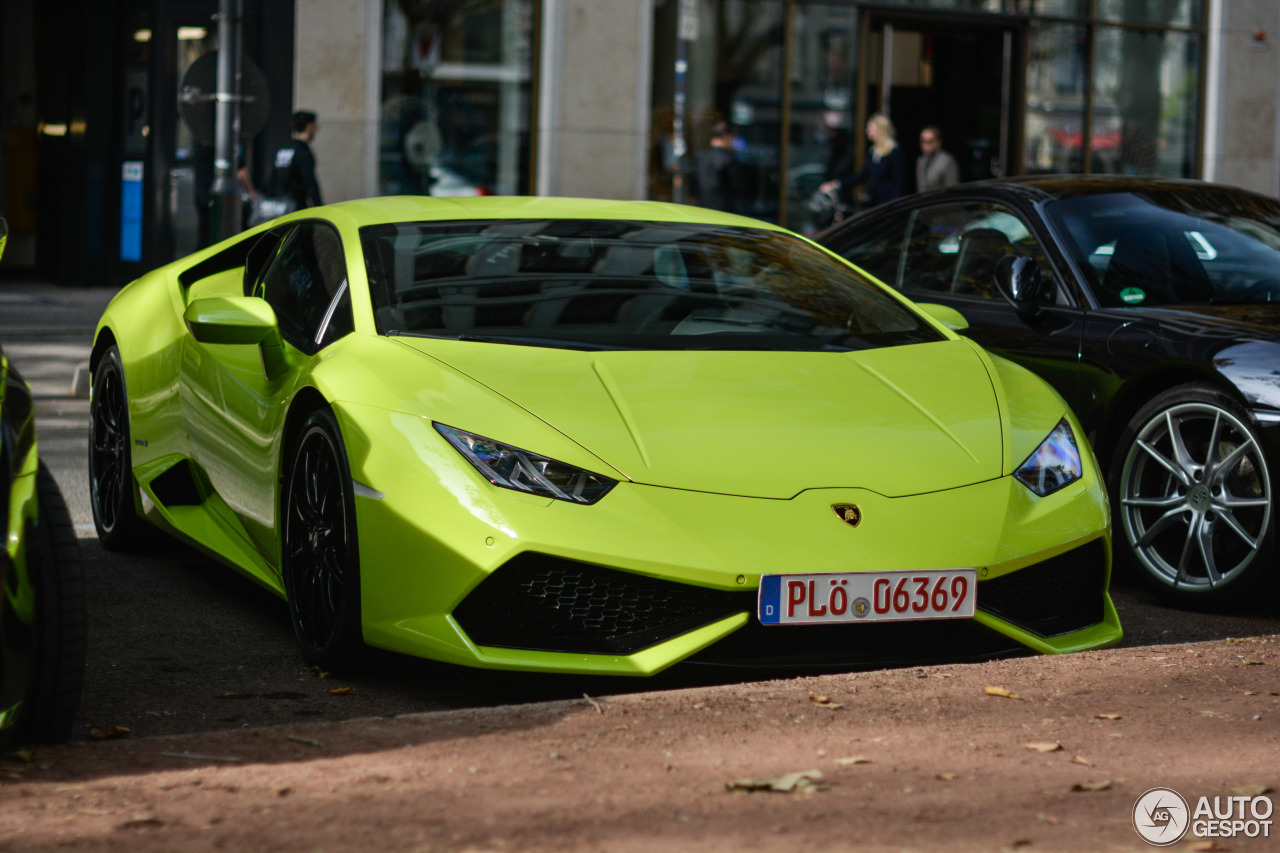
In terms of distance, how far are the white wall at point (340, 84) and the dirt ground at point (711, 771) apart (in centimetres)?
1358

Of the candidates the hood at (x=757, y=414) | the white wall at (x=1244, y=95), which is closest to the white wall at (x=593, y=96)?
the white wall at (x=1244, y=95)

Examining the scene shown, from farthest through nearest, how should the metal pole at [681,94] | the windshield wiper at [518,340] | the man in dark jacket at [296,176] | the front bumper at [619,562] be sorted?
the metal pole at [681,94] → the man in dark jacket at [296,176] → the windshield wiper at [518,340] → the front bumper at [619,562]

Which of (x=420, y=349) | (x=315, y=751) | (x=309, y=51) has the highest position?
(x=309, y=51)

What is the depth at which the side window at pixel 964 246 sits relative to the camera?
657 centimetres

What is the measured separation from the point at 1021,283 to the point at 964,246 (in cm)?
77

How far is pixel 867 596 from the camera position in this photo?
4.04m

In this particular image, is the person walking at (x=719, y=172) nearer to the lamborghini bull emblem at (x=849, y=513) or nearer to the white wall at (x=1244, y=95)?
the white wall at (x=1244, y=95)

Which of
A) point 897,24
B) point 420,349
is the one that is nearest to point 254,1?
point 897,24

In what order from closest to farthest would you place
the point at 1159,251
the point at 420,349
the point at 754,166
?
the point at 420,349 < the point at 1159,251 < the point at 754,166

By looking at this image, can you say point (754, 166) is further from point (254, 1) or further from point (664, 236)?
point (664, 236)

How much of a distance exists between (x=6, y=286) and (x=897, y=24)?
34.2 ft

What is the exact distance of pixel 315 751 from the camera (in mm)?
3424

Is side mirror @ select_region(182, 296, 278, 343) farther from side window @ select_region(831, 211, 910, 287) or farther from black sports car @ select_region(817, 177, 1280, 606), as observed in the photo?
side window @ select_region(831, 211, 910, 287)

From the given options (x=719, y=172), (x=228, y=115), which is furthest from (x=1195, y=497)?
(x=719, y=172)
